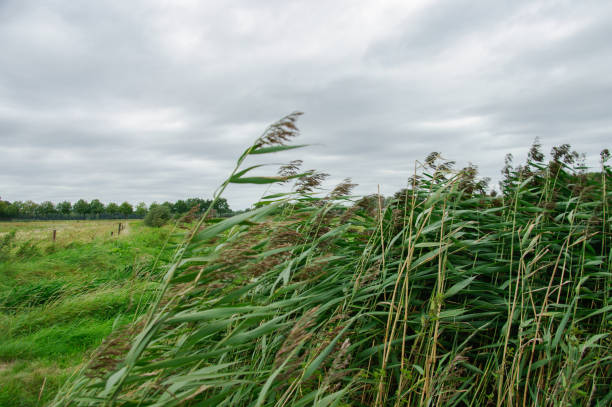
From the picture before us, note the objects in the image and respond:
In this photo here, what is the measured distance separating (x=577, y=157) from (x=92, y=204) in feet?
355

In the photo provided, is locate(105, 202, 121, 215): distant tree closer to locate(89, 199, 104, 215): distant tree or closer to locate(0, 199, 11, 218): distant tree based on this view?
locate(89, 199, 104, 215): distant tree

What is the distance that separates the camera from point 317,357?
1.67m

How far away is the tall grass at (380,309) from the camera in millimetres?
1628

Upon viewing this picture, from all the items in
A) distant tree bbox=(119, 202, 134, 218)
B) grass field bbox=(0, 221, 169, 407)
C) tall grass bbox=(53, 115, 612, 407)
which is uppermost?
distant tree bbox=(119, 202, 134, 218)

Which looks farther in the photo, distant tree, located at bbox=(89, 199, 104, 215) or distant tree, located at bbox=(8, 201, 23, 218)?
distant tree, located at bbox=(89, 199, 104, 215)

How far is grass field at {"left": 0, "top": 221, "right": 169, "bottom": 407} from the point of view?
326 centimetres

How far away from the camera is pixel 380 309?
2.41m

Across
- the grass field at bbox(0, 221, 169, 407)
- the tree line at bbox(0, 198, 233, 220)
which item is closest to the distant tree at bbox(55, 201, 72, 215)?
the tree line at bbox(0, 198, 233, 220)

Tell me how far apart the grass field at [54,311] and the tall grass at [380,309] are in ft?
3.06

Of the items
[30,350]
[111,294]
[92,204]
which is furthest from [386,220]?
[92,204]

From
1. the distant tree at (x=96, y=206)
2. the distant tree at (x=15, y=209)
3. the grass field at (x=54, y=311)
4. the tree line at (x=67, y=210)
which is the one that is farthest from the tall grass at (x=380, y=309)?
the distant tree at (x=96, y=206)

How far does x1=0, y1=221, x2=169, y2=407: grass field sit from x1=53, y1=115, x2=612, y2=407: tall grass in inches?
36.7

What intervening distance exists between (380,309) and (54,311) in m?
5.55

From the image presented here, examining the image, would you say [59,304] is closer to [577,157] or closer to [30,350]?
[30,350]
